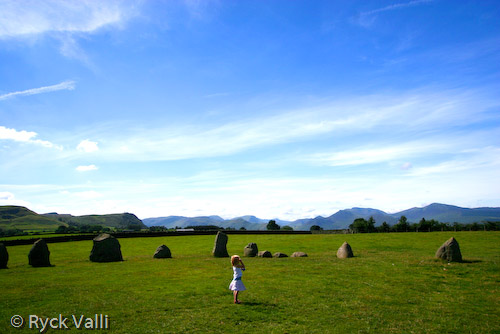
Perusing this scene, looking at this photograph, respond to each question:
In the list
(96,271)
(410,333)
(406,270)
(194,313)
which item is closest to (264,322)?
(194,313)

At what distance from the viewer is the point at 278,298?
16484mm

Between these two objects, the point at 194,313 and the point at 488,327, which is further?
the point at 194,313

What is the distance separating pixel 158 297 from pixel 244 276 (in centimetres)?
730

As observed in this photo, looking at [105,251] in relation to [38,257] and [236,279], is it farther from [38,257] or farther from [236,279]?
[236,279]

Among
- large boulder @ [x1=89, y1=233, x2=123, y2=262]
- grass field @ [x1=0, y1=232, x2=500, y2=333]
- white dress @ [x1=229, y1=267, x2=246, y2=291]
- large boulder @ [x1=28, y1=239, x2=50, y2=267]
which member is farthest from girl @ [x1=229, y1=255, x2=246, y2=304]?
large boulder @ [x1=28, y1=239, x2=50, y2=267]

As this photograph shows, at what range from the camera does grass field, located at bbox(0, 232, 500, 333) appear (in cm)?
1284

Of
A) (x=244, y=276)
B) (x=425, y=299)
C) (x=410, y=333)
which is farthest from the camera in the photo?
(x=244, y=276)

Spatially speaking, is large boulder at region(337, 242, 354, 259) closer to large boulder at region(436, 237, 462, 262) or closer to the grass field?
the grass field

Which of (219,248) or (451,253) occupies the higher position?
(451,253)

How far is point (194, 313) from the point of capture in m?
14.0

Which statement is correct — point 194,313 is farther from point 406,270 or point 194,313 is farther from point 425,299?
point 406,270

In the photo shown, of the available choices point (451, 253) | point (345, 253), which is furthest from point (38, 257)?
point (451, 253)

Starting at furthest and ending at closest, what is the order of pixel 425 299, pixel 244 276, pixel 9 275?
pixel 9 275 < pixel 244 276 < pixel 425 299

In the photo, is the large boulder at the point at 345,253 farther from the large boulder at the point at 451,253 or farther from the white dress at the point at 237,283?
the white dress at the point at 237,283
